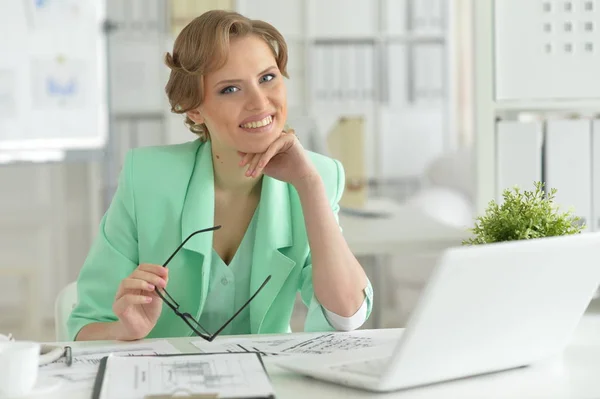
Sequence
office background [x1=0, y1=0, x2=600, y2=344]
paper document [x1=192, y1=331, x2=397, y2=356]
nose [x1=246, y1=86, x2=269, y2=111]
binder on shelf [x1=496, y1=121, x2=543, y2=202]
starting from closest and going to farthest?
paper document [x1=192, y1=331, x2=397, y2=356] → nose [x1=246, y1=86, x2=269, y2=111] → binder on shelf [x1=496, y1=121, x2=543, y2=202] → office background [x1=0, y1=0, x2=600, y2=344]

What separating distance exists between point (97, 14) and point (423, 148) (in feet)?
7.07

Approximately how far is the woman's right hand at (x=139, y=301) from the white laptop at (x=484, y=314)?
10.4 inches

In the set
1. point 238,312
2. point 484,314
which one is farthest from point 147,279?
point 484,314

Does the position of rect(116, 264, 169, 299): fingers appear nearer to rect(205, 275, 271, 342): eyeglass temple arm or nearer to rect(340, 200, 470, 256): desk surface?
rect(205, 275, 271, 342): eyeglass temple arm

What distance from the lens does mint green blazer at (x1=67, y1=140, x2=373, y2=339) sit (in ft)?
4.81

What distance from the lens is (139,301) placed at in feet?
4.10

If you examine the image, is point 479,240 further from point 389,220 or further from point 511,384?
point 389,220

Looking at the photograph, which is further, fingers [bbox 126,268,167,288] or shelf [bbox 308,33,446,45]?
shelf [bbox 308,33,446,45]

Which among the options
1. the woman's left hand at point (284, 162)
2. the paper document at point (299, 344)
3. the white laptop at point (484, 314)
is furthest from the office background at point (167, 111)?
the white laptop at point (484, 314)

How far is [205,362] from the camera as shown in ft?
3.60

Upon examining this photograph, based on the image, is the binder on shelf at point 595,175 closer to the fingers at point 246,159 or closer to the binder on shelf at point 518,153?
the binder on shelf at point 518,153

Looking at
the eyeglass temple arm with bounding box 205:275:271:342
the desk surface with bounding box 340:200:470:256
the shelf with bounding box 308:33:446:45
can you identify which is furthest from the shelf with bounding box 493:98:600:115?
the shelf with bounding box 308:33:446:45

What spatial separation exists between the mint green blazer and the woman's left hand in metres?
0.06

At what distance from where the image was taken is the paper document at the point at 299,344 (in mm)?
1216
